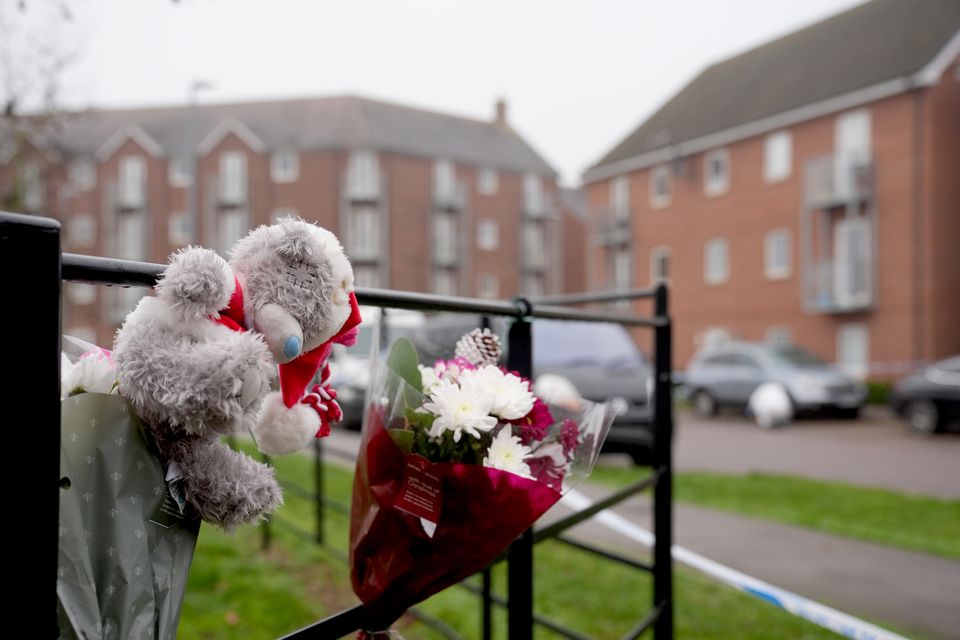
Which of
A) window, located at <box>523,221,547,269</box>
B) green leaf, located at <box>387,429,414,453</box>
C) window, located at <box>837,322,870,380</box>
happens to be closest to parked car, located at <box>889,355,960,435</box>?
window, located at <box>837,322,870,380</box>

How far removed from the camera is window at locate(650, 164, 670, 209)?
87.0 ft

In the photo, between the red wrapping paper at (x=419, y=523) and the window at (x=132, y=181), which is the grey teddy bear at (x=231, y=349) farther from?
the window at (x=132, y=181)

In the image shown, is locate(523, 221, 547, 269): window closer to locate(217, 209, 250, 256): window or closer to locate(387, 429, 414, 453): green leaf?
locate(217, 209, 250, 256): window

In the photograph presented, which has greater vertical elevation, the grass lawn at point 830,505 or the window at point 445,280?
the window at point 445,280

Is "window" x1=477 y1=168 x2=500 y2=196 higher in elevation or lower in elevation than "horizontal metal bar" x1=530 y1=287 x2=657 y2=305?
higher

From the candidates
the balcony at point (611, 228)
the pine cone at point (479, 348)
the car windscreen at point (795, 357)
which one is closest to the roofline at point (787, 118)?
the balcony at point (611, 228)

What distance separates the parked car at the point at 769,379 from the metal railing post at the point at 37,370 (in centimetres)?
1478

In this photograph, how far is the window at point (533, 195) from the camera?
41.5 m

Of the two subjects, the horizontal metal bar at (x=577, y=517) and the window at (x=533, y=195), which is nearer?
the horizontal metal bar at (x=577, y=517)

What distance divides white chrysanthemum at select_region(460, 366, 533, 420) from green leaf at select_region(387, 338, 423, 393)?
Result: 0.25ft

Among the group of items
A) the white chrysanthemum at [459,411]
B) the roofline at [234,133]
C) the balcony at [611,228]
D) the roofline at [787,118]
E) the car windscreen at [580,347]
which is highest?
the roofline at [234,133]

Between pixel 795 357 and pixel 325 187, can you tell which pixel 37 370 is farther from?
pixel 325 187

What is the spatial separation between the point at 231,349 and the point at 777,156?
24333 mm

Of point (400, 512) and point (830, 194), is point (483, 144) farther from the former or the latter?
point (400, 512)
